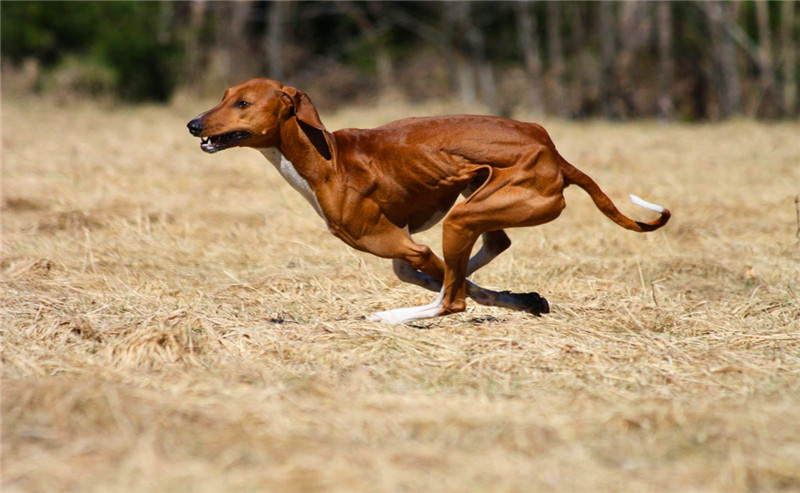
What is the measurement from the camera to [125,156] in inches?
477

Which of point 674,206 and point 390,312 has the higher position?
point 390,312

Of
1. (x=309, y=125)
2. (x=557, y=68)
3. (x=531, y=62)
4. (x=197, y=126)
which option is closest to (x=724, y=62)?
(x=557, y=68)

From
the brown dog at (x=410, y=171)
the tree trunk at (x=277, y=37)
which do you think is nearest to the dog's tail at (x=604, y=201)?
the brown dog at (x=410, y=171)

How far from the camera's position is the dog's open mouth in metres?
5.37

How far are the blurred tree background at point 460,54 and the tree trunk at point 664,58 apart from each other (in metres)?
0.02

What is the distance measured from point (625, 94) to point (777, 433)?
47.3ft

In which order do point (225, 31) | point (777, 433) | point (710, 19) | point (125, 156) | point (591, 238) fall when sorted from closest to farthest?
point (777, 433) < point (591, 238) < point (125, 156) < point (710, 19) < point (225, 31)

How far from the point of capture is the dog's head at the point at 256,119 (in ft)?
17.6

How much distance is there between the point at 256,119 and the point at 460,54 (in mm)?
13744

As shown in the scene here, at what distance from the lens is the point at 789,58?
1797cm

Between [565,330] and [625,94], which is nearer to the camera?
[565,330]

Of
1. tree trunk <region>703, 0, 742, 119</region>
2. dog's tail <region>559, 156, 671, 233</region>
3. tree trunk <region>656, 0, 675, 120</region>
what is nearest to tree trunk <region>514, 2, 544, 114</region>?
tree trunk <region>656, 0, 675, 120</region>

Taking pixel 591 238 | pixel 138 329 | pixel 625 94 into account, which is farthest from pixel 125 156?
pixel 625 94

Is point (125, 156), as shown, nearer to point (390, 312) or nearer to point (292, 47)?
point (390, 312)
